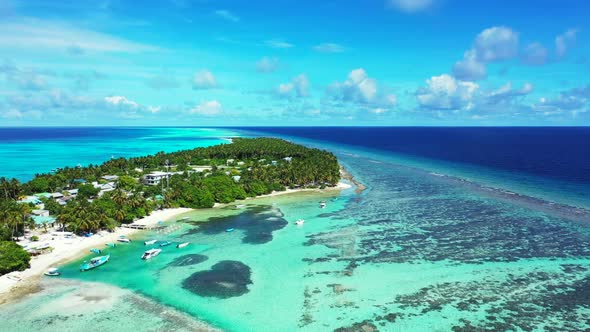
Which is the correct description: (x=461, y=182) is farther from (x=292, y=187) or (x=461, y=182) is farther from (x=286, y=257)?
(x=286, y=257)

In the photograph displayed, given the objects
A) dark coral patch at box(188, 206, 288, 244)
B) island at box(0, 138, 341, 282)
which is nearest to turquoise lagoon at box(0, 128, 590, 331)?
dark coral patch at box(188, 206, 288, 244)

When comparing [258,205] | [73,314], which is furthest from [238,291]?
[258,205]

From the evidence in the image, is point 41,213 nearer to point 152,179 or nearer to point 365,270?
point 152,179

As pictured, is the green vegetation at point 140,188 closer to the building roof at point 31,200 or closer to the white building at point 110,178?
the building roof at point 31,200

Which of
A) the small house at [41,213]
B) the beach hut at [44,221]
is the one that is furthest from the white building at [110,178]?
the beach hut at [44,221]

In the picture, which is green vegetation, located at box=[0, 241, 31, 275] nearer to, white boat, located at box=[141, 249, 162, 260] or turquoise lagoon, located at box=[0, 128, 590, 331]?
turquoise lagoon, located at box=[0, 128, 590, 331]

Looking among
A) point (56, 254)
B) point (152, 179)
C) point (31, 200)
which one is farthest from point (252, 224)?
point (31, 200)
